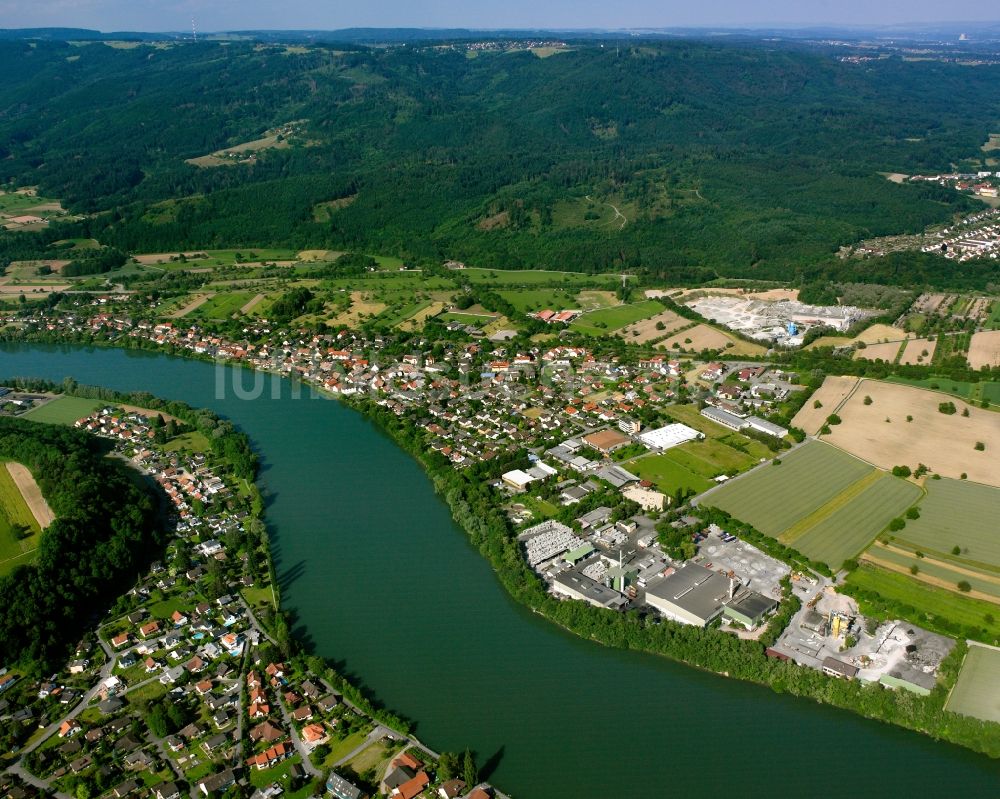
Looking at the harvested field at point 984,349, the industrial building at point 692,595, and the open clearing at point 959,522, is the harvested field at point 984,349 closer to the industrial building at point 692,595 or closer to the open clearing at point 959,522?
the open clearing at point 959,522

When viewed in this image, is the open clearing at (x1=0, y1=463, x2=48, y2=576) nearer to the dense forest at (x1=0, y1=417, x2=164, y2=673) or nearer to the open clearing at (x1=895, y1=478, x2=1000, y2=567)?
the dense forest at (x1=0, y1=417, x2=164, y2=673)

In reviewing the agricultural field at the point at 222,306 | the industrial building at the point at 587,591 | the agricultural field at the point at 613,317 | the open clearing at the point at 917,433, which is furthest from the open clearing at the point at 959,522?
the agricultural field at the point at 222,306

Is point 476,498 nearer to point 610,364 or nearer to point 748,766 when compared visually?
point 748,766

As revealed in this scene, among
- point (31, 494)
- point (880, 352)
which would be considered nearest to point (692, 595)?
point (31, 494)

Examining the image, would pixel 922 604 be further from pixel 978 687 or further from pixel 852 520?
pixel 852 520

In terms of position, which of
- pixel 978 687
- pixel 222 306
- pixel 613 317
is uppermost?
pixel 613 317
